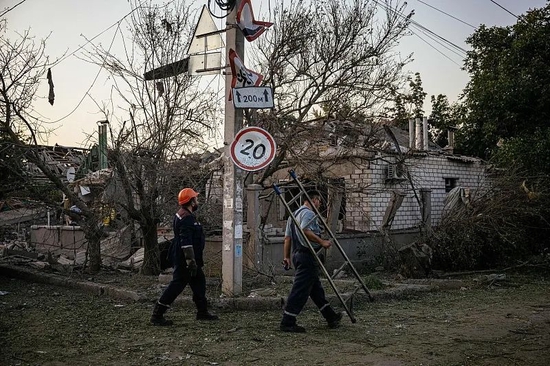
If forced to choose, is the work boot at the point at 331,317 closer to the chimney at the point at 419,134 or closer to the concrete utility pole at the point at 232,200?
the concrete utility pole at the point at 232,200

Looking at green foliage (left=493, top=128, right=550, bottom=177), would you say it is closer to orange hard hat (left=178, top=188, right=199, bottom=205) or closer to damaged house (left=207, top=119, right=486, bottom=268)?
damaged house (left=207, top=119, right=486, bottom=268)

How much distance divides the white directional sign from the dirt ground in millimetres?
3024

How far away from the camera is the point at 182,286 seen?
766 cm

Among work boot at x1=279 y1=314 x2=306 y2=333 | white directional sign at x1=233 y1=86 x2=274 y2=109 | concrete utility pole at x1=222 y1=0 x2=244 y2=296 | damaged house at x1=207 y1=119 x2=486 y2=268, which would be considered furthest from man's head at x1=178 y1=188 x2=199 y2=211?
damaged house at x1=207 y1=119 x2=486 y2=268

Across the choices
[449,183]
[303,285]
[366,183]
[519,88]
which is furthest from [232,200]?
[449,183]

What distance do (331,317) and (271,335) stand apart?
84 cm

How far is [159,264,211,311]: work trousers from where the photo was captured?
24.8 feet

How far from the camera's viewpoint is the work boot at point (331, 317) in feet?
24.4

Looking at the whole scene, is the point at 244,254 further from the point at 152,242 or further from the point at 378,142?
the point at 378,142

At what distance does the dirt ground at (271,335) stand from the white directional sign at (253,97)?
3.02 m

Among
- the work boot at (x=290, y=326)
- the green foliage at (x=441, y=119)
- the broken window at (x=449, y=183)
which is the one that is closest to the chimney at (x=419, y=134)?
the broken window at (x=449, y=183)

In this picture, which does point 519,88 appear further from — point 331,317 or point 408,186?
point 331,317

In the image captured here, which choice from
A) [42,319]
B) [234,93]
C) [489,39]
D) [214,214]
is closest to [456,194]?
[489,39]

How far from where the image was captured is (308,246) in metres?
7.37
